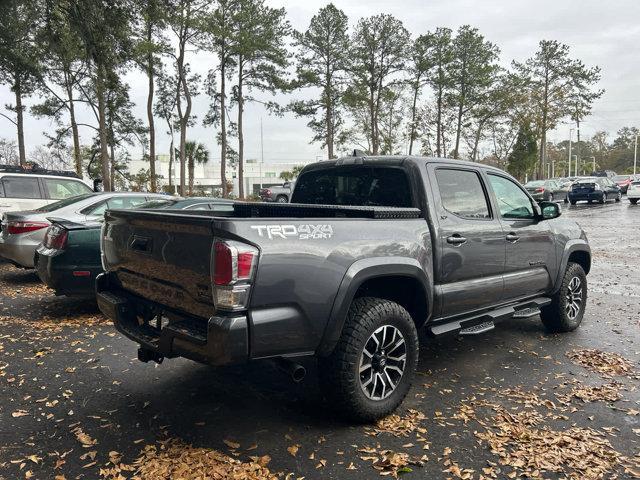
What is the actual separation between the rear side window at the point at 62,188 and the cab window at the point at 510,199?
860cm

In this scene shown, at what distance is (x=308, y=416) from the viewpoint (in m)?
3.46

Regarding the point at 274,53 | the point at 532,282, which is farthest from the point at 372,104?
the point at 532,282

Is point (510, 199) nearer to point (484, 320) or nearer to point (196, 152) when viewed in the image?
point (484, 320)

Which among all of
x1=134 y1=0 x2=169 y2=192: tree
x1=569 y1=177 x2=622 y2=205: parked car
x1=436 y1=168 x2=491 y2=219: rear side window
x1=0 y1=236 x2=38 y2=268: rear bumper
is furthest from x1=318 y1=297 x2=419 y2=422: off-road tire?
x1=569 y1=177 x2=622 y2=205: parked car

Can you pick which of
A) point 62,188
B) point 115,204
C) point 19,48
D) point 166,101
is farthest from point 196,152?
point 115,204

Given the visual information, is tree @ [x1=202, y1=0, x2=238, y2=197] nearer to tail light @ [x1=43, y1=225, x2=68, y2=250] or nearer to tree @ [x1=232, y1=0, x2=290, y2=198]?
tree @ [x1=232, y1=0, x2=290, y2=198]

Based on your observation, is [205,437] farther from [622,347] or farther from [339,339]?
[622,347]

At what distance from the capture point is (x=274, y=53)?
101 feet

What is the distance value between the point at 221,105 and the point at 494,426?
33315 mm

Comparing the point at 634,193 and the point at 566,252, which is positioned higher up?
the point at 634,193

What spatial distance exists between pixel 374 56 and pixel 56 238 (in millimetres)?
34032

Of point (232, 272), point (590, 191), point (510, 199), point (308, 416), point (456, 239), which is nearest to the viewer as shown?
point (232, 272)

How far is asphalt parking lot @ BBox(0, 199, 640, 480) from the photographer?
286 cm

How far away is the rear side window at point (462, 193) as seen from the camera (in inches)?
158
